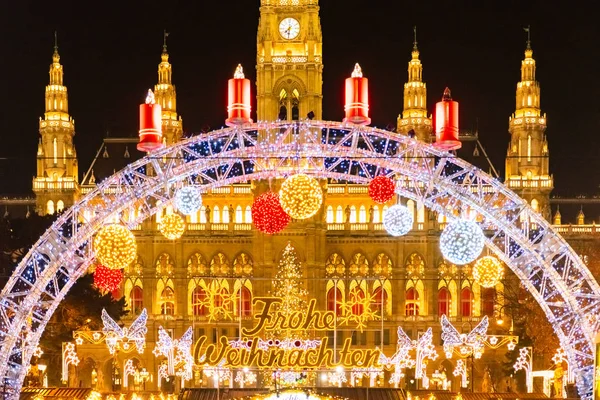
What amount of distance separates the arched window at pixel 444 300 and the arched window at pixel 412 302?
125 cm

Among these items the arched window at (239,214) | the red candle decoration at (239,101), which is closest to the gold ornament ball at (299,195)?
the red candle decoration at (239,101)

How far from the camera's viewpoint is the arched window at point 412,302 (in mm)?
58312

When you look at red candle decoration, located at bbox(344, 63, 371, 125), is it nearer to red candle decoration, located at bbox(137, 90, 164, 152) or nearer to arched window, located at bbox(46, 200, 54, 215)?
red candle decoration, located at bbox(137, 90, 164, 152)

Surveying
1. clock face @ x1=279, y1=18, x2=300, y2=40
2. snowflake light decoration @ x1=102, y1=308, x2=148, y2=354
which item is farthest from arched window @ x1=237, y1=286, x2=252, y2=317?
snowflake light decoration @ x1=102, y1=308, x2=148, y2=354

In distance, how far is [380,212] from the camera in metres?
58.4

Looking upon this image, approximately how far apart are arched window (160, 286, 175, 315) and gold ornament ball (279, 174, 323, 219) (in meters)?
35.4

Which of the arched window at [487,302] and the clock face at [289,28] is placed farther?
the arched window at [487,302]

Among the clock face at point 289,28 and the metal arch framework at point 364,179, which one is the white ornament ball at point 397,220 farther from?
the clock face at point 289,28

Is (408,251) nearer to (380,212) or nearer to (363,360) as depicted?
(380,212)

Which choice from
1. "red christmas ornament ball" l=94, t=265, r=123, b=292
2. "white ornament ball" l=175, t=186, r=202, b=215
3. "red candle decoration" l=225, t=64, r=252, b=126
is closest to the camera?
"red candle decoration" l=225, t=64, r=252, b=126

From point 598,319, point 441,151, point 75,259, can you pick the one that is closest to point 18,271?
point 75,259

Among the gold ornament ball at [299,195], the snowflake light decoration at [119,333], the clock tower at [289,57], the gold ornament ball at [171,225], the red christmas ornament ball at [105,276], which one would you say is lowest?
the snowflake light decoration at [119,333]

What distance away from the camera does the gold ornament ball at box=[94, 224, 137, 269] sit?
24.3m

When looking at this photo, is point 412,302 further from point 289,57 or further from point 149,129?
point 149,129
